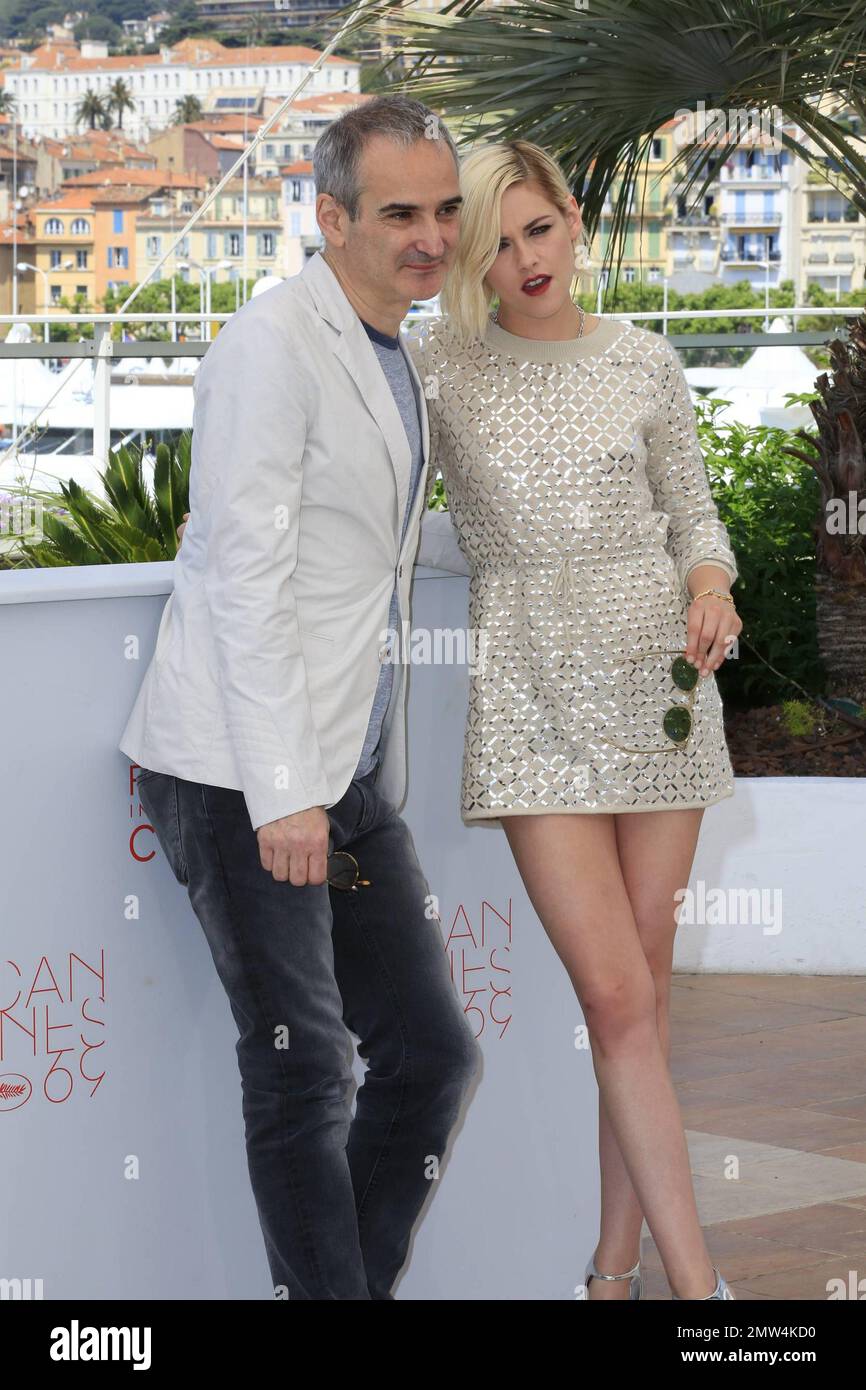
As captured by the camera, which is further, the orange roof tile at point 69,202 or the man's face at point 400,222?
the orange roof tile at point 69,202

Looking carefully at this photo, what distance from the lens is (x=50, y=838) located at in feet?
7.38

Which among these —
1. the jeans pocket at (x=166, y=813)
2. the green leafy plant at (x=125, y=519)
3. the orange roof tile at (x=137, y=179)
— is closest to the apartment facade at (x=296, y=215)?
the orange roof tile at (x=137, y=179)

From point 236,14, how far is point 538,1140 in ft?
510

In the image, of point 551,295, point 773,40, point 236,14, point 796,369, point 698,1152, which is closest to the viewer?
point 551,295

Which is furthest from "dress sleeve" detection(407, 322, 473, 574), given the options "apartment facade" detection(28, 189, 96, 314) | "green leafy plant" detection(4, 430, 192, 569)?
"apartment facade" detection(28, 189, 96, 314)

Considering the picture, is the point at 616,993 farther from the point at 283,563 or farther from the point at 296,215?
the point at 296,215

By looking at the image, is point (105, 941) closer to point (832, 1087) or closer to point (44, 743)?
point (44, 743)

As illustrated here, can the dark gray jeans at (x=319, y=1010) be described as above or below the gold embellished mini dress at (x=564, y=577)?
below

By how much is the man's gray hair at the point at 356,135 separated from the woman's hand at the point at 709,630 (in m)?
0.73

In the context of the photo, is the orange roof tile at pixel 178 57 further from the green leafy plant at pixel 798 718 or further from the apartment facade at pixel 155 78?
the green leafy plant at pixel 798 718

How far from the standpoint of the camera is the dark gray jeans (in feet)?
7.25

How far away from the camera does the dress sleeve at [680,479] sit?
2600 mm

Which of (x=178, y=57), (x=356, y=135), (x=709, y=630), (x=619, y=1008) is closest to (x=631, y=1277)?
(x=619, y=1008)

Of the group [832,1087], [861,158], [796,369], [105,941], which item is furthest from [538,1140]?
[796,369]
